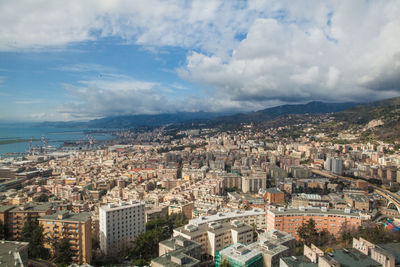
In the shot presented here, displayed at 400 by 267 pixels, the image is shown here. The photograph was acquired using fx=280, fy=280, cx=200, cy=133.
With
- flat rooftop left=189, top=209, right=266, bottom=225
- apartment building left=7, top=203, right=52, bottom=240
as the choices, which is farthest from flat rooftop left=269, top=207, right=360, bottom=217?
apartment building left=7, top=203, right=52, bottom=240

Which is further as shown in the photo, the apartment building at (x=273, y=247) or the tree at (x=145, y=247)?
the tree at (x=145, y=247)

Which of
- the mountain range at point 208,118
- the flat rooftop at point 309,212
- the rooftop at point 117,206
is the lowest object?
the flat rooftop at point 309,212

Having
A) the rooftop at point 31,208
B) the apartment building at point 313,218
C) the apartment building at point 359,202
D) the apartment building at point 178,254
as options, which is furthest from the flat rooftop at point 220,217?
the apartment building at point 359,202

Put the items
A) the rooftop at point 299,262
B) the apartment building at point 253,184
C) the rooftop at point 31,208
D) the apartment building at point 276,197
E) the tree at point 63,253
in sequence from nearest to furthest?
the rooftop at point 299,262 → the tree at point 63,253 → the rooftop at point 31,208 → the apartment building at point 276,197 → the apartment building at point 253,184

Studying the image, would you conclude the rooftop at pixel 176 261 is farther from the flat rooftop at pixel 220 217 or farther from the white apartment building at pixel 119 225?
the white apartment building at pixel 119 225

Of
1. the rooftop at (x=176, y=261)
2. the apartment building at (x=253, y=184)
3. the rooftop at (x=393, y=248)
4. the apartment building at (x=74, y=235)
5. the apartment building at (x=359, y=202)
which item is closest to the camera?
the rooftop at (x=176, y=261)

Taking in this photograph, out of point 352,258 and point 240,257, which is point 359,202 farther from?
point 240,257

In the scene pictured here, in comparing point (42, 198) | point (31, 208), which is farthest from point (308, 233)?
point (42, 198)

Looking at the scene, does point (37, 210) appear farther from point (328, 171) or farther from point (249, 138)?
point (249, 138)
